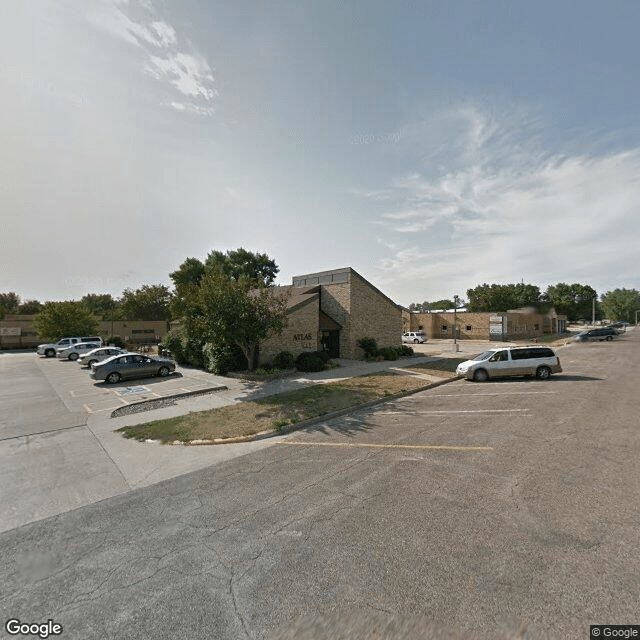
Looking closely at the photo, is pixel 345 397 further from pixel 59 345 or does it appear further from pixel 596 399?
pixel 59 345

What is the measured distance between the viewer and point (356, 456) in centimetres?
700

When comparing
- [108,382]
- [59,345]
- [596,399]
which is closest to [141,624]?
[596,399]

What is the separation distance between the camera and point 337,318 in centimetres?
2303

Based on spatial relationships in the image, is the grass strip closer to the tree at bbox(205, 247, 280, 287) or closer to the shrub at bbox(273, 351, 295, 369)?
the shrub at bbox(273, 351, 295, 369)

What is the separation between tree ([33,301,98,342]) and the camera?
3397 cm

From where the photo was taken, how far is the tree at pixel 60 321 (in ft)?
111

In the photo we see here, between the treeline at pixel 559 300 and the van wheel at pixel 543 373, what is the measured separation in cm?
3981

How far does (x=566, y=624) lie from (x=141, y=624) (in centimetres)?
424

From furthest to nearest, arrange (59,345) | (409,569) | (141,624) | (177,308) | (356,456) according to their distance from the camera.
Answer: (59,345) → (177,308) → (356,456) → (409,569) → (141,624)

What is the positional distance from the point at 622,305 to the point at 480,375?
119m

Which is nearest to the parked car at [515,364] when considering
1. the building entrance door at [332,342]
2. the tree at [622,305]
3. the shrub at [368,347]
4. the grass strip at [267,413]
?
the grass strip at [267,413]

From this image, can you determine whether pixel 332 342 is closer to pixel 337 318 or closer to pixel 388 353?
pixel 337 318

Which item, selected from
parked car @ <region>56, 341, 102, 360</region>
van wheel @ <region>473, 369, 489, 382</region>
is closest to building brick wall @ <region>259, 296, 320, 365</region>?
van wheel @ <region>473, 369, 489, 382</region>

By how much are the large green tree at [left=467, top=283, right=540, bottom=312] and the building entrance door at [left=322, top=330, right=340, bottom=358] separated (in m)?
58.7
